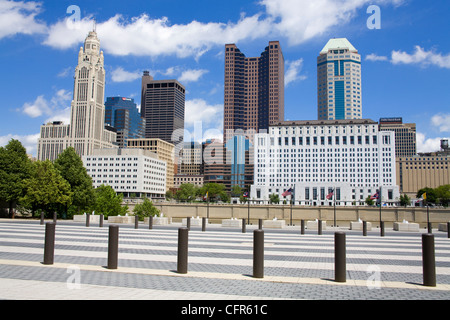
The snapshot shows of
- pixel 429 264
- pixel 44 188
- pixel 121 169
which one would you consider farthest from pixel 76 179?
pixel 121 169

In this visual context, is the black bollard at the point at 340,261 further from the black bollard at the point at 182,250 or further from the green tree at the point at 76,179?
the green tree at the point at 76,179

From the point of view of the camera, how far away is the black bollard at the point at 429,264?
25.6 ft

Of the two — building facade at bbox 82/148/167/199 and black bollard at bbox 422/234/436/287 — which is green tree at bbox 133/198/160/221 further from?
building facade at bbox 82/148/167/199

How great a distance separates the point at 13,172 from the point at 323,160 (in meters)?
137

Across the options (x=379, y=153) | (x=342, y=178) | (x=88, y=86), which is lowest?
(x=342, y=178)

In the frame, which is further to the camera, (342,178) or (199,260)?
(342,178)

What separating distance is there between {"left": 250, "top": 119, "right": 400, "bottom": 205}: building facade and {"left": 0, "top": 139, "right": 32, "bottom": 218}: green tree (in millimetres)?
119471

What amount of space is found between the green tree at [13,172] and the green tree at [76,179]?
164 inches

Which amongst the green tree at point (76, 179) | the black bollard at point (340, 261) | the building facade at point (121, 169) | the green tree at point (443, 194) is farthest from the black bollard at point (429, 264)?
the green tree at point (443, 194)

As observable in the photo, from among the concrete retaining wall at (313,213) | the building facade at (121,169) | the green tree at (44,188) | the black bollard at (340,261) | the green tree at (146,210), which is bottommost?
the concrete retaining wall at (313,213)

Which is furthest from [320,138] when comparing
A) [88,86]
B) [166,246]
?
[166,246]
